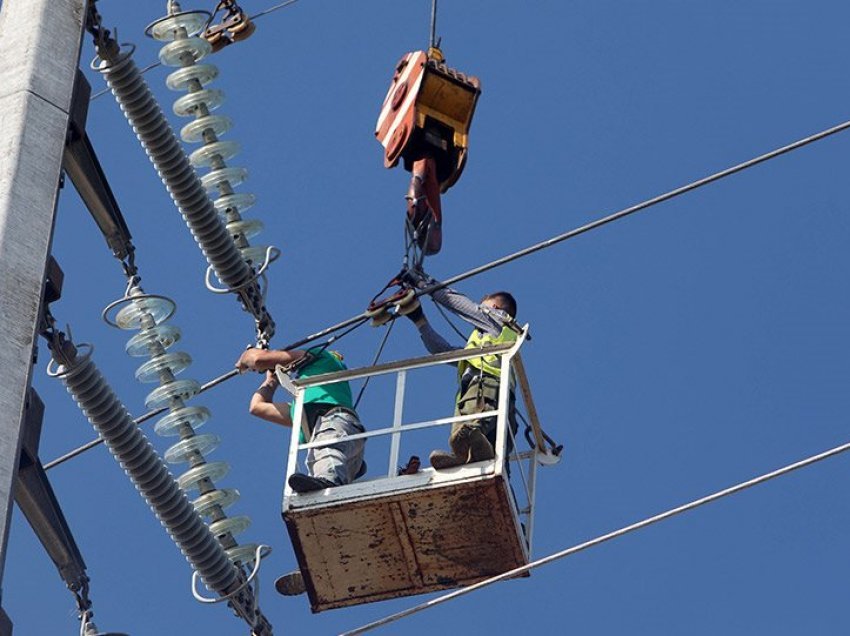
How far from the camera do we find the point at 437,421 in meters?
12.9

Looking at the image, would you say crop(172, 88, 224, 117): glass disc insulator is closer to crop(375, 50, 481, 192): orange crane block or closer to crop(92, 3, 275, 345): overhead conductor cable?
crop(92, 3, 275, 345): overhead conductor cable

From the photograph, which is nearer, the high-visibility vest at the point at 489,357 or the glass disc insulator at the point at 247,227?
the high-visibility vest at the point at 489,357

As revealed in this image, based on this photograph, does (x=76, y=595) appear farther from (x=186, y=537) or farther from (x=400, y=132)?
(x=400, y=132)

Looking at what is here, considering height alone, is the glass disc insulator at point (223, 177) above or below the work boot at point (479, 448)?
above

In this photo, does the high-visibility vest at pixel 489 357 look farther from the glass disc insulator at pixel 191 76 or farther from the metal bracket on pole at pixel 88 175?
the glass disc insulator at pixel 191 76

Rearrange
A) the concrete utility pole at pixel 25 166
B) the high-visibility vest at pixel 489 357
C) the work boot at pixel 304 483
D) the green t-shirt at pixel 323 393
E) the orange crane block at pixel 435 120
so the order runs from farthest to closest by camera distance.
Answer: the orange crane block at pixel 435 120, the green t-shirt at pixel 323 393, the high-visibility vest at pixel 489 357, the work boot at pixel 304 483, the concrete utility pole at pixel 25 166

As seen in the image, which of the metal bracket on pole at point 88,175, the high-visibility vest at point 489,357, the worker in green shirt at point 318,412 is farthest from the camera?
the high-visibility vest at point 489,357

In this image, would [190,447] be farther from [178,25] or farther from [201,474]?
[178,25]

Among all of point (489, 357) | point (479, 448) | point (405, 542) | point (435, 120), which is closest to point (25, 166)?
point (479, 448)

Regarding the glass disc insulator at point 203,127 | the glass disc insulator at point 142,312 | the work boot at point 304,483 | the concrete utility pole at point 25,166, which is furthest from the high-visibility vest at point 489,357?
the concrete utility pole at point 25,166

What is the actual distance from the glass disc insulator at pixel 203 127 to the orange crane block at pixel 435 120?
115cm

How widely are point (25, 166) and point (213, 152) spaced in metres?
6.48

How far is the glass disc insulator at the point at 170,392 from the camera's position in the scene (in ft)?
47.4

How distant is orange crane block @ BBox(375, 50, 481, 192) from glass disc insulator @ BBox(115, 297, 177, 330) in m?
2.27
